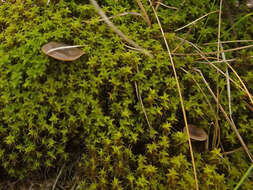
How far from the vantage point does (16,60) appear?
1.82 metres

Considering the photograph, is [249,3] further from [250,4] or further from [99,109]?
[99,109]

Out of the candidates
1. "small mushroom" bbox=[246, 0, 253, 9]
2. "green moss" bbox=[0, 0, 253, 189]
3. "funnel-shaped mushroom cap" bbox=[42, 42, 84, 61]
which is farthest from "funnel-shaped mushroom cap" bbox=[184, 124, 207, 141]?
"small mushroom" bbox=[246, 0, 253, 9]

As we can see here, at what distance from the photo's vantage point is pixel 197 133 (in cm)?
180

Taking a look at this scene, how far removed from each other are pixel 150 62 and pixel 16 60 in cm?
105

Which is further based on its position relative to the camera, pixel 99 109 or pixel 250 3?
pixel 250 3

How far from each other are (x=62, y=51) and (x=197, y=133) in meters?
1.19

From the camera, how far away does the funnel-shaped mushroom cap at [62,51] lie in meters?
1.68

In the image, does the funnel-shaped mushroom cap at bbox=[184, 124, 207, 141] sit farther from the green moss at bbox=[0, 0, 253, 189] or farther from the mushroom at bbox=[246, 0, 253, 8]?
the mushroom at bbox=[246, 0, 253, 8]

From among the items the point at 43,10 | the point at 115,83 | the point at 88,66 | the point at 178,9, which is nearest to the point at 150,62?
the point at 115,83

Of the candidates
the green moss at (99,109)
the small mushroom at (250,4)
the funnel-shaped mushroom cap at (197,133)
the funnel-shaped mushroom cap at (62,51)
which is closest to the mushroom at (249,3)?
the small mushroom at (250,4)

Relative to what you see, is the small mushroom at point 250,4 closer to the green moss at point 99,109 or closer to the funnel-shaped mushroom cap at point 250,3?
the funnel-shaped mushroom cap at point 250,3

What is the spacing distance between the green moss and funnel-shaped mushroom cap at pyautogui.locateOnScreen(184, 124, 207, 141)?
68 mm

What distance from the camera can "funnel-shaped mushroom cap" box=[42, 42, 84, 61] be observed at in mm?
1679

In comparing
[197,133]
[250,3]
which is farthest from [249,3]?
[197,133]
